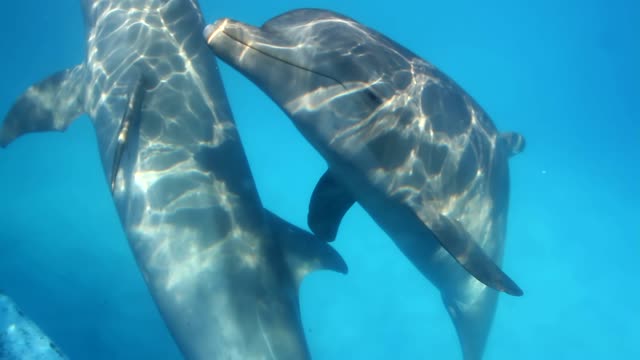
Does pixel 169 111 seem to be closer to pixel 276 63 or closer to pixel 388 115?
pixel 276 63

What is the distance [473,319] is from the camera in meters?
8.41

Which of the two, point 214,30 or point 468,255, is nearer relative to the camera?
point 214,30

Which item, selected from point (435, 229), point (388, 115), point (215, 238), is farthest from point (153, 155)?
point (435, 229)

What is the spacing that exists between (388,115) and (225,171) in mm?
2007

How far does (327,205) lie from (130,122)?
94.7 inches

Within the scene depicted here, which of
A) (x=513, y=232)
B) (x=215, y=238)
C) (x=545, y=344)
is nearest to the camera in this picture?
(x=215, y=238)

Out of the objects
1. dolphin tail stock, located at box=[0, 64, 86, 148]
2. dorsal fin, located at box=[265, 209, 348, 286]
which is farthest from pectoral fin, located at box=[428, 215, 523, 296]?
dolphin tail stock, located at box=[0, 64, 86, 148]

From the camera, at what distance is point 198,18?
7.00 meters

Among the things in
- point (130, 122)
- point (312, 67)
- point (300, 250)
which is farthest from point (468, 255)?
point (130, 122)

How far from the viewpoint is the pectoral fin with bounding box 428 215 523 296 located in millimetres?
5258

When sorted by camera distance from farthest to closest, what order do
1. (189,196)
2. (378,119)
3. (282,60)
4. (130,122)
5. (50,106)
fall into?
(50,106)
(189,196)
(130,122)
(378,119)
(282,60)

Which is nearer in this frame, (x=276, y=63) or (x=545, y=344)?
(x=276, y=63)

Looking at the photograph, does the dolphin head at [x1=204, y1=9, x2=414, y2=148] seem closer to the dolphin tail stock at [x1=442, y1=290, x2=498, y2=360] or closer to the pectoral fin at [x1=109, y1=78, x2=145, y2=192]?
the pectoral fin at [x1=109, y1=78, x2=145, y2=192]

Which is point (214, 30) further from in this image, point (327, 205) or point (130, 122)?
point (327, 205)
